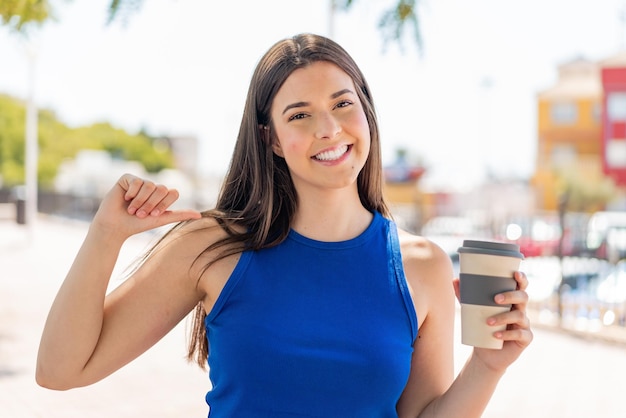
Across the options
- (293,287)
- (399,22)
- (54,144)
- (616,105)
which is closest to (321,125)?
(293,287)

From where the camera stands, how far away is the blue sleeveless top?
1.64m

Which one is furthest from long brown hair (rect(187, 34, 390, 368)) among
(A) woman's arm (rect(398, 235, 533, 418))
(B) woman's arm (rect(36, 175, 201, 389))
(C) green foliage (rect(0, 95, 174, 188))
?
(C) green foliage (rect(0, 95, 174, 188))

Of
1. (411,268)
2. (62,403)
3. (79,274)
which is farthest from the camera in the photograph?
(62,403)

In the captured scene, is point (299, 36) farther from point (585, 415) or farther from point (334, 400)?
point (585, 415)

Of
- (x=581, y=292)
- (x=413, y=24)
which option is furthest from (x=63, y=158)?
(x=413, y=24)

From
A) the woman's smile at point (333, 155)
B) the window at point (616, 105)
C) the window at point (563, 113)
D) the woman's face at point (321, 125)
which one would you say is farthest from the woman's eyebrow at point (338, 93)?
the window at point (563, 113)

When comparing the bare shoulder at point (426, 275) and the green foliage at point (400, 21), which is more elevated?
the green foliage at point (400, 21)

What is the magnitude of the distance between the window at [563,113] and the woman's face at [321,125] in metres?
49.8

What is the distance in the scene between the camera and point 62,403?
524 centimetres

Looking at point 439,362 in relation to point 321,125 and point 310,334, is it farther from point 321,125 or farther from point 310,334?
point 321,125

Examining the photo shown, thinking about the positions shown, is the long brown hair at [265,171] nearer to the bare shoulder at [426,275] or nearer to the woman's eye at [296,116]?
the woman's eye at [296,116]

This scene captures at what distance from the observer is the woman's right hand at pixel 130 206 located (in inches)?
64.7

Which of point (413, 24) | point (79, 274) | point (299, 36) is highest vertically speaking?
point (413, 24)

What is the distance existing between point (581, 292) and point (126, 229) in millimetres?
9014
